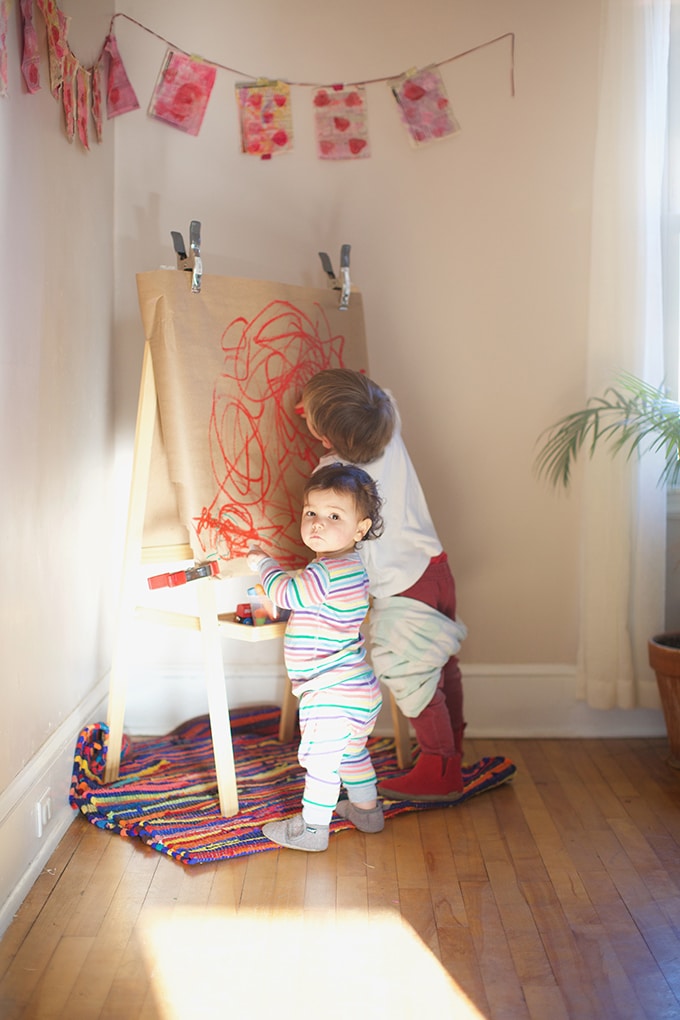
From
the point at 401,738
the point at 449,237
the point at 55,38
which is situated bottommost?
the point at 401,738

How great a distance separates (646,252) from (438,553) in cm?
101

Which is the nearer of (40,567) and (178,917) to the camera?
(178,917)

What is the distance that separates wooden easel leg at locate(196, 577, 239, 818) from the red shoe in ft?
1.26

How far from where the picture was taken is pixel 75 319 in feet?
8.08

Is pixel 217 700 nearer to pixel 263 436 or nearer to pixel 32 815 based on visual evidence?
pixel 32 815

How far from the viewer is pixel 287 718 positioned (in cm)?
284

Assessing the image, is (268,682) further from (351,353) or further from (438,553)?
(351,353)

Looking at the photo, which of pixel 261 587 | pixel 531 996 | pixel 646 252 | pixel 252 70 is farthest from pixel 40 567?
pixel 646 252

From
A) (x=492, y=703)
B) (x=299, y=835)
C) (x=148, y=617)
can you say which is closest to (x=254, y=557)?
(x=148, y=617)

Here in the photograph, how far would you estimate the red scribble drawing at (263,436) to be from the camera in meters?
2.43

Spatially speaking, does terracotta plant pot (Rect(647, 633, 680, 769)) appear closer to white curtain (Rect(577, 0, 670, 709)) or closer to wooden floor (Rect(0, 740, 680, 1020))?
white curtain (Rect(577, 0, 670, 709))

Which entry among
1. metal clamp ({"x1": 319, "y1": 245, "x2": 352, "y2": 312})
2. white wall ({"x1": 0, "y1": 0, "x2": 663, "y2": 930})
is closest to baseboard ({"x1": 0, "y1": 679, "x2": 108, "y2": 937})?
white wall ({"x1": 0, "y1": 0, "x2": 663, "y2": 930})

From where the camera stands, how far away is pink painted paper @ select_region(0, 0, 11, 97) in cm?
183

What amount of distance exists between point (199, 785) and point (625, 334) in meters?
1.64
